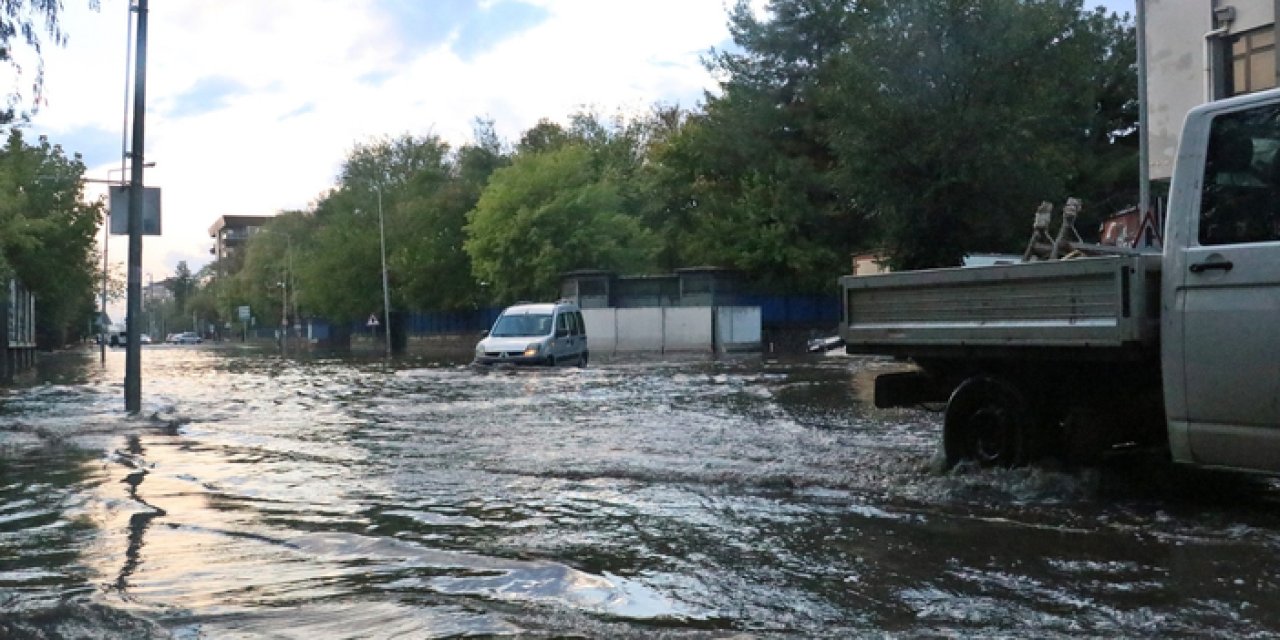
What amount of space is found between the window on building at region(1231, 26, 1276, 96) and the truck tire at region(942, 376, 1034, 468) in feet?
66.9

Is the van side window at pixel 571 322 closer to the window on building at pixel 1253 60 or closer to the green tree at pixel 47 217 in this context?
the green tree at pixel 47 217

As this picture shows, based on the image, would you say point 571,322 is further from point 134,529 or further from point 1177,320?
point 1177,320

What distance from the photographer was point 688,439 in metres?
11.7

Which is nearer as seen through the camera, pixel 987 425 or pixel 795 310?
pixel 987 425

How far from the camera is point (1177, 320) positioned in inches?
238

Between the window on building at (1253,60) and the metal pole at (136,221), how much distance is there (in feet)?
71.7

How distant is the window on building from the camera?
24.4 metres

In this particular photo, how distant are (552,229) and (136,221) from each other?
36.0m

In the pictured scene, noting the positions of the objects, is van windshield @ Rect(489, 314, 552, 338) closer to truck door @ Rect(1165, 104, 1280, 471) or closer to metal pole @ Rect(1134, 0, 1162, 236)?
metal pole @ Rect(1134, 0, 1162, 236)

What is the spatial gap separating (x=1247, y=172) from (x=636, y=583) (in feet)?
12.3

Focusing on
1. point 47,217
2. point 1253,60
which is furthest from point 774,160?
point 47,217

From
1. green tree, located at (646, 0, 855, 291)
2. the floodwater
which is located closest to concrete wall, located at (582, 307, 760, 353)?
green tree, located at (646, 0, 855, 291)

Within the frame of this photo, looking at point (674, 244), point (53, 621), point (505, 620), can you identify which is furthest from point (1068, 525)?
point (674, 244)

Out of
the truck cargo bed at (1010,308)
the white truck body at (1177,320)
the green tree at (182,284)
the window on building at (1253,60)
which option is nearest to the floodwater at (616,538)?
the white truck body at (1177,320)
